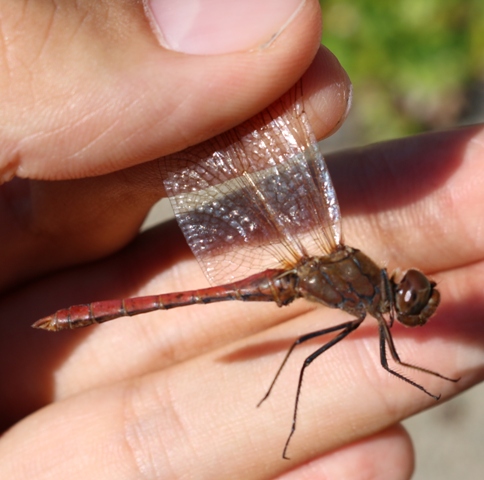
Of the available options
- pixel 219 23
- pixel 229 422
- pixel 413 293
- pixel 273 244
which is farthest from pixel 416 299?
pixel 219 23

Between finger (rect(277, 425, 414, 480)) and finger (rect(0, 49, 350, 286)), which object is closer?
finger (rect(0, 49, 350, 286))

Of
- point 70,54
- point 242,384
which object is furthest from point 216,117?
point 242,384

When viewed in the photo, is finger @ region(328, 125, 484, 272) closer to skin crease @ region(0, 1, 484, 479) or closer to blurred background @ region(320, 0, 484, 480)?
skin crease @ region(0, 1, 484, 479)

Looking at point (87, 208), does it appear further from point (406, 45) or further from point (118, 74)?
point (406, 45)

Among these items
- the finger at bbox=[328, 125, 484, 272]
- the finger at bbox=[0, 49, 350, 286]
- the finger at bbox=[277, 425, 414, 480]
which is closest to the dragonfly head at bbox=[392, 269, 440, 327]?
the finger at bbox=[328, 125, 484, 272]

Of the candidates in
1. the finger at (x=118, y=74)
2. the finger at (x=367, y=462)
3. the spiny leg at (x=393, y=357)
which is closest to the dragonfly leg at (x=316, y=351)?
the spiny leg at (x=393, y=357)

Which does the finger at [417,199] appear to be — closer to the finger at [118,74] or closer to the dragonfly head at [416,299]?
the dragonfly head at [416,299]

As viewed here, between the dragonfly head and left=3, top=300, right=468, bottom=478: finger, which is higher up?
the dragonfly head
